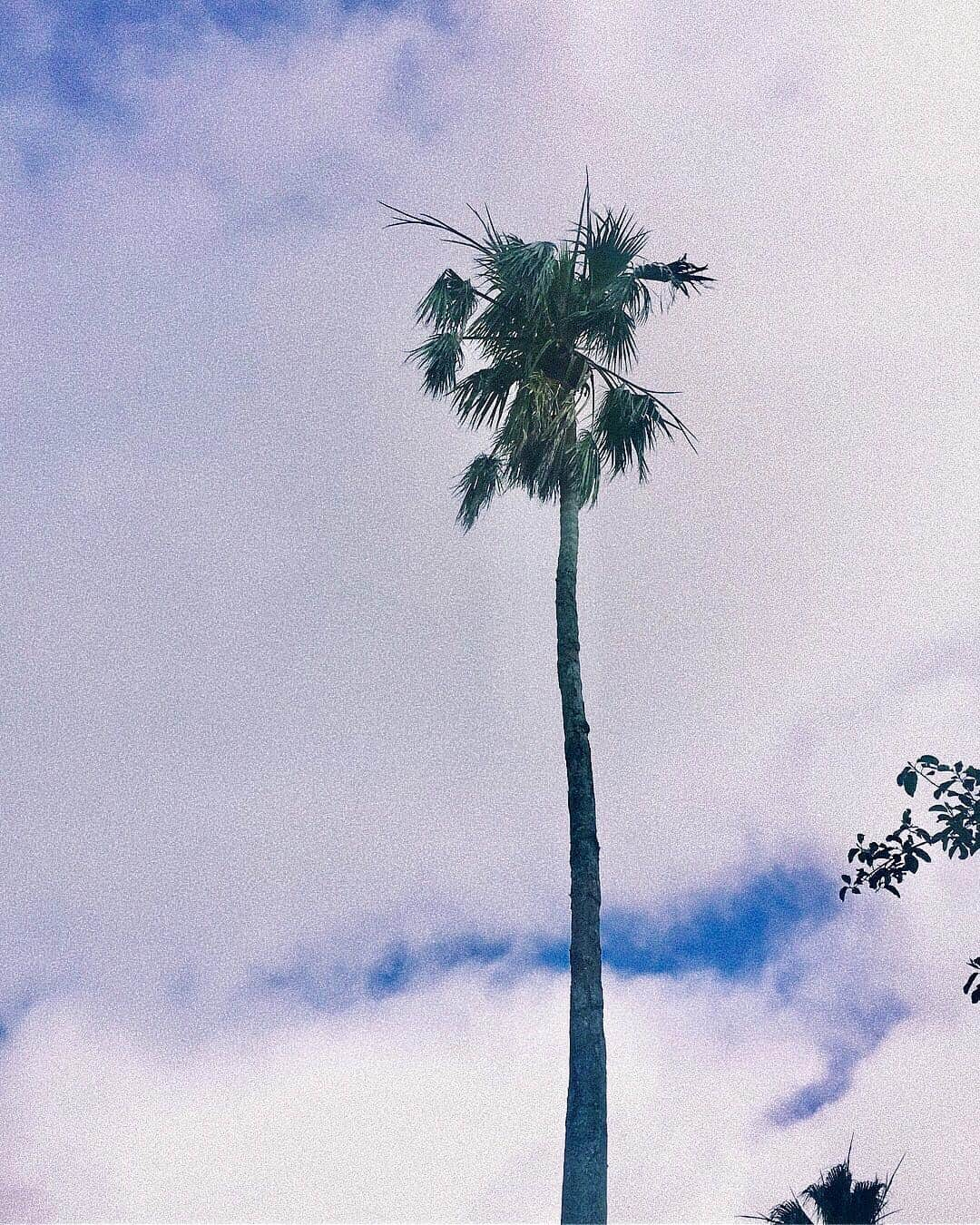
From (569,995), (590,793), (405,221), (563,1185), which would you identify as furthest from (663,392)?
(563,1185)

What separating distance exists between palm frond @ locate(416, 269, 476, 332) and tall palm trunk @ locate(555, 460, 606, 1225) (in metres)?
4.25

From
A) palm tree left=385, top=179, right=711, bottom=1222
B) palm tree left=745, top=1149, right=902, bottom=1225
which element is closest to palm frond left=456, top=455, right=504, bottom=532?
palm tree left=385, top=179, right=711, bottom=1222

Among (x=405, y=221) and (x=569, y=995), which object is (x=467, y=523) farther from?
(x=569, y=995)

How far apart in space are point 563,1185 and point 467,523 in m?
9.31

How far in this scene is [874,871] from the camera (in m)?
9.81

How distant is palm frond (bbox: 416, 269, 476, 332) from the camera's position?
16.7 m

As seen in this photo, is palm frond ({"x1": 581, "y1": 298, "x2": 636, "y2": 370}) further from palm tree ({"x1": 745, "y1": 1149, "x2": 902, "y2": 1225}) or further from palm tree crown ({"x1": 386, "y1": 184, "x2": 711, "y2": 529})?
palm tree ({"x1": 745, "y1": 1149, "x2": 902, "y2": 1225})

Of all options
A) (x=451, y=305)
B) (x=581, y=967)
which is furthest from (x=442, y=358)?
(x=581, y=967)

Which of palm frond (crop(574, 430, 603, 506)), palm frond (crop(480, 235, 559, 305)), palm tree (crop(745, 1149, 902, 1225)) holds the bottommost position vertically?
palm tree (crop(745, 1149, 902, 1225))

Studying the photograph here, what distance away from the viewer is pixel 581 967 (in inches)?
489

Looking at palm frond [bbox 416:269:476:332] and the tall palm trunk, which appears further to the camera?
palm frond [bbox 416:269:476:332]

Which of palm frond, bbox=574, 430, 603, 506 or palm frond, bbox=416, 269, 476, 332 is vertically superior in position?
palm frond, bbox=416, 269, 476, 332

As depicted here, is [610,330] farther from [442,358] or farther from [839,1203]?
[839,1203]

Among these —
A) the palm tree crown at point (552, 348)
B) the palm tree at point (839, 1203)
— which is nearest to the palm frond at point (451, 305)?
the palm tree crown at point (552, 348)
